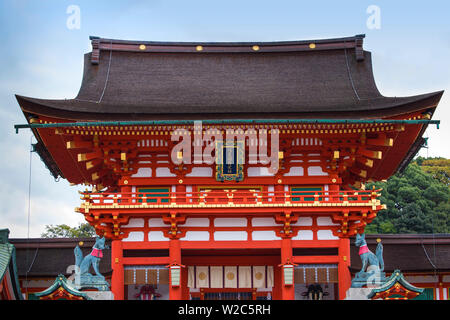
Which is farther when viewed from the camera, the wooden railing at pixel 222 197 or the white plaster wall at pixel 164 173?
the white plaster wall at pixel 164 173

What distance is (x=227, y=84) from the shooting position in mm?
21812

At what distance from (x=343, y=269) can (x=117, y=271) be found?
23.5 ft

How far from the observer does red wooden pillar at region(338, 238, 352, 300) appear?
60.9 feet

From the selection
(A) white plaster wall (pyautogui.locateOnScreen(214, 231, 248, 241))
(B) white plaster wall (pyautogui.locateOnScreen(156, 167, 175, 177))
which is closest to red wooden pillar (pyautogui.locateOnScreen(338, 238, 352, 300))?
(A) white plaster wall (pyautogui.locateOnScreen(214, 231, 248, 241))

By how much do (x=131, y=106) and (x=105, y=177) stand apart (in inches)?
154

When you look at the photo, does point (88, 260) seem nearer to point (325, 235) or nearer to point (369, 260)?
point (325, 235)

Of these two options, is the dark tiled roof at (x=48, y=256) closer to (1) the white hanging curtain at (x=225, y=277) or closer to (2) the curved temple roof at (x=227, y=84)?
(1) the white hanging curtain at (x=225, y=277)

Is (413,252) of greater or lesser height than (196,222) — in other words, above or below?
below

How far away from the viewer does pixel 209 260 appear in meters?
20.5

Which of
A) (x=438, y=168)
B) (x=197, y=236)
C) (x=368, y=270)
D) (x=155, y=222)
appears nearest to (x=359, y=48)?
(x=368, y=270)

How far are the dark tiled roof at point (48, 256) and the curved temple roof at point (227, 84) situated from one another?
5852mm

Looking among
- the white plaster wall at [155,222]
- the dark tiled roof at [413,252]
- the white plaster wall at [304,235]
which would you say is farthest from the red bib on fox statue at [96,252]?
the dark tiled roof at [413,252]

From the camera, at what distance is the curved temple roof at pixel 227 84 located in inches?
725
